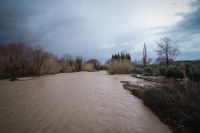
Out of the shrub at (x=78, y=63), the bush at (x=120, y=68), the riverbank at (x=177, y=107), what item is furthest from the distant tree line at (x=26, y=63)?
the riverbank at (x=177, y=107)

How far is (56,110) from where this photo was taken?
312 centimetres

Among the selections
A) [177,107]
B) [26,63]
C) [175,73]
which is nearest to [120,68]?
[175,73]

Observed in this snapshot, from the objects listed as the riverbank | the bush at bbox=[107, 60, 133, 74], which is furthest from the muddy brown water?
the bush at bbox=[107, 60, 133, 74]

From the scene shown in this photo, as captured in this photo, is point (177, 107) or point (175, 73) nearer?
point (177, 107)

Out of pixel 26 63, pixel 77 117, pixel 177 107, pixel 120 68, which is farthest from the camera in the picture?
pixel 120 68

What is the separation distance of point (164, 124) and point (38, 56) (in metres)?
11.9

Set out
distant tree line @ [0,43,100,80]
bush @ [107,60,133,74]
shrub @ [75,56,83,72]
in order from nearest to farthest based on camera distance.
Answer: distant tree line @ [0,43,100,80] < bush @ [107,60,133,74] < shrub @ [75,56,83,72]

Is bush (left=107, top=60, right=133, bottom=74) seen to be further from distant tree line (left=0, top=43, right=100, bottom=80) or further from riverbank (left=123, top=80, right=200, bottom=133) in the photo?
riverbank (left=123, top=80, right=200, bottom=133)

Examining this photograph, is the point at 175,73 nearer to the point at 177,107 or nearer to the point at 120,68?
the point at 177,107

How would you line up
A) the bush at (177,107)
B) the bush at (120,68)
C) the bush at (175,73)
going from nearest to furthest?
the bush at (177,107)
the bush at (175,73)
the bush at (120,68)

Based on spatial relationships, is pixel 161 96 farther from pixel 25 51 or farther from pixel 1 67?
pixel 25 51

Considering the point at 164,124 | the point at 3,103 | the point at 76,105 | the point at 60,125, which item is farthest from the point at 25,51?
the point at 164,124

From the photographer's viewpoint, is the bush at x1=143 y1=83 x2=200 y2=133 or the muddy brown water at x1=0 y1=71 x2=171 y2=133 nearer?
the bush at x1=143 y1=83 x2=200 y2=133

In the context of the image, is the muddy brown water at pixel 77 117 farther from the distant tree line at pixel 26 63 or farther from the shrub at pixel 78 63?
the shrub at pixel 78 63
